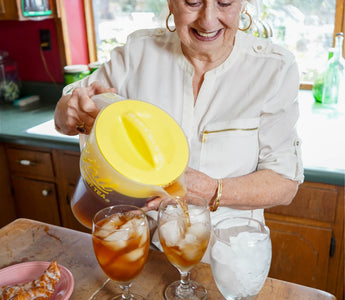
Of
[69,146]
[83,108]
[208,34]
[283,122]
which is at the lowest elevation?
[69,146]

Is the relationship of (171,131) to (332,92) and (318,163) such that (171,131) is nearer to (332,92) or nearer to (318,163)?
(318,163)

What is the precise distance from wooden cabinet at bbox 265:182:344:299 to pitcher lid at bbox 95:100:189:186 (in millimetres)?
845

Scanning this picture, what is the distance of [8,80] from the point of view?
252 cm

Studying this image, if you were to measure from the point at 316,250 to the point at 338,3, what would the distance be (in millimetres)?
1257

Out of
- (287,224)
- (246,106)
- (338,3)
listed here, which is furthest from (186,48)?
(338,3)

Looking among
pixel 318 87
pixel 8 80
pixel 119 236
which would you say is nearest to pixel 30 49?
pixel 8 80

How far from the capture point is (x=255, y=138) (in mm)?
1240

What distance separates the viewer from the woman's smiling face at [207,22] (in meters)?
1.10

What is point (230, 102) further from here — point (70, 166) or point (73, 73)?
point (73, 73)

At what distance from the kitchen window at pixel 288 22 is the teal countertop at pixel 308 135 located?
214mm

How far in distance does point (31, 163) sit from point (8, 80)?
2.55 feet

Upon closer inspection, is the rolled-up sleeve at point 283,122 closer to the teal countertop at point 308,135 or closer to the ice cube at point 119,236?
the teal countertop at point 308,135

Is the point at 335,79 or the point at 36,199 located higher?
the point at 335,79

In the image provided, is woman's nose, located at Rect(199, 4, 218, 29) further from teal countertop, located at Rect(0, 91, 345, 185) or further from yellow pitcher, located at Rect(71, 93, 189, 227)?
teal countertop, located at Rect(0, 91, 345, 185)
